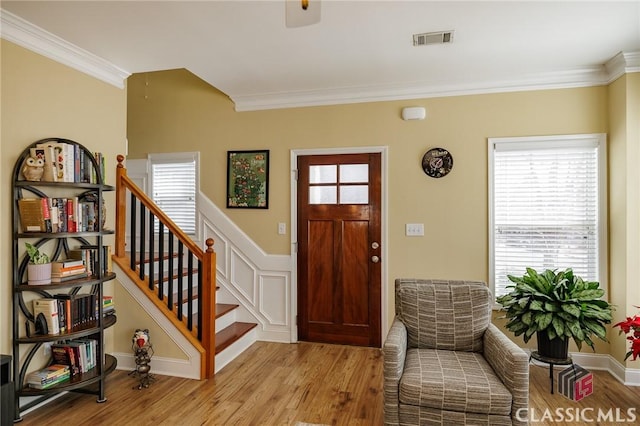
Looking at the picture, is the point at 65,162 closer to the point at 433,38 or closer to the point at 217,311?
the point at 217,311

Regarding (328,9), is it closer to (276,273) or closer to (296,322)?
(276,273)

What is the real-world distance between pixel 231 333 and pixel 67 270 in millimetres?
1703

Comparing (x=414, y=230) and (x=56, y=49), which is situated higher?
(x=56, y=49)

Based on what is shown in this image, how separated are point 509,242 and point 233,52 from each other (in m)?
3.05

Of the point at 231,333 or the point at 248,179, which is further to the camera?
the point at 248,179

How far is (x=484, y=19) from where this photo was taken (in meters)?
2.56

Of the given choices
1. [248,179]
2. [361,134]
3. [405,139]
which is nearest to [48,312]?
[248,179]

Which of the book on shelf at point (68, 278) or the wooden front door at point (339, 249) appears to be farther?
the wooden front door at point (339, 249)

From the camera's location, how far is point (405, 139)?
3.86 meters

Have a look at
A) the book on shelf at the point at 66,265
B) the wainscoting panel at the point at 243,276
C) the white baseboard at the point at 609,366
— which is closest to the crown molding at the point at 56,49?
the book on shelf at the point at 66,265

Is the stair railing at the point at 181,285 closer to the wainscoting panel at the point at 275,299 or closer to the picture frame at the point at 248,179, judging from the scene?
the wainscoting panel at the point at 275,299

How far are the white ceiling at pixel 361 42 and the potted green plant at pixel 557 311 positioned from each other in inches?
71.3

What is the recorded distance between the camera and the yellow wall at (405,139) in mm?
3582

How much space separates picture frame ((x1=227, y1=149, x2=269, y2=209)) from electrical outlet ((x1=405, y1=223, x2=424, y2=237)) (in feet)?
5.06
